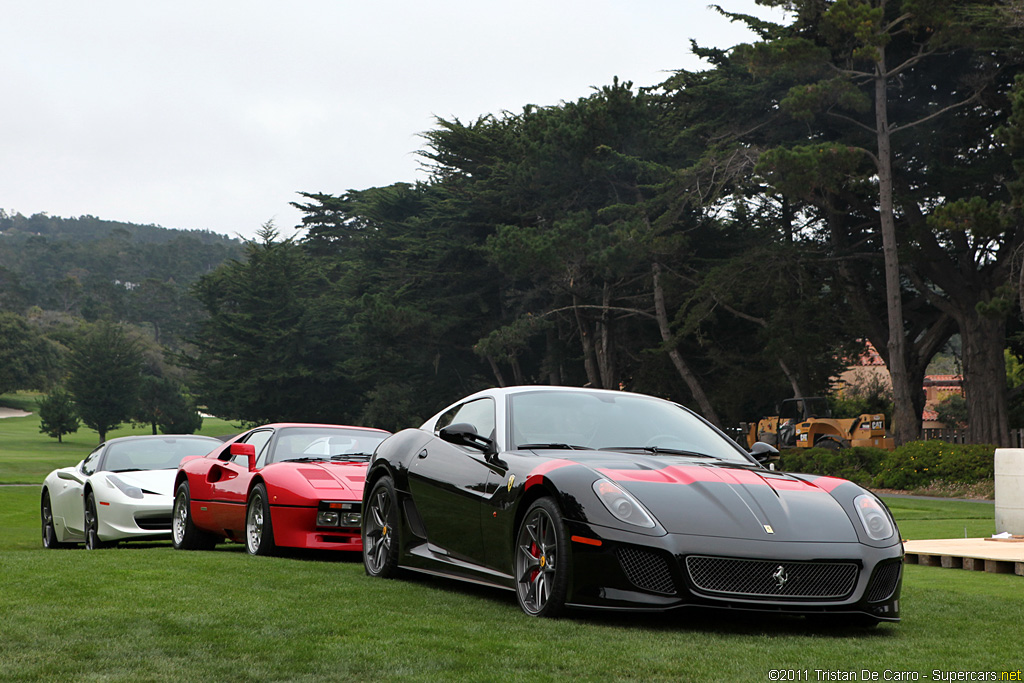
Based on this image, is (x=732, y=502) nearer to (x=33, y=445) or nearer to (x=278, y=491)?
(x=278, y=491)

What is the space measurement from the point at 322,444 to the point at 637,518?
6239 millimetres

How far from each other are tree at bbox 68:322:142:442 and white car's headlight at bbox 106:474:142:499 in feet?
250

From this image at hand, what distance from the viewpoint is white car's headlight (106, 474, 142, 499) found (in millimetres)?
13484

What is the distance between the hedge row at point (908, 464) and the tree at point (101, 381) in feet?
213

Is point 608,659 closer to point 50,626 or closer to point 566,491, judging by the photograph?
point 566,491

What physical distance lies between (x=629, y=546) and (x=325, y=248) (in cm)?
8668

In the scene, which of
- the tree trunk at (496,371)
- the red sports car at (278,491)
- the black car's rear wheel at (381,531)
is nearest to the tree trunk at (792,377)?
the tree trunk at (496,371)

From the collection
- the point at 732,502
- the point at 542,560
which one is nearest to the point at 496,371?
the point at 542,560

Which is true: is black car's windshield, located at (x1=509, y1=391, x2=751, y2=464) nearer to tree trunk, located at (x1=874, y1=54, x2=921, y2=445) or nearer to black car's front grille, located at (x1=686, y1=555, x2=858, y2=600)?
black car's front grille, located at (x1=686, y1=555, x2=858, y2=600)

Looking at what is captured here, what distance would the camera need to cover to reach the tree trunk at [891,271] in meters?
34.8

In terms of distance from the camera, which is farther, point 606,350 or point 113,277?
point 113,277

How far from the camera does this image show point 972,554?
9.91m

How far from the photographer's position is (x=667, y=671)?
4.91 metres

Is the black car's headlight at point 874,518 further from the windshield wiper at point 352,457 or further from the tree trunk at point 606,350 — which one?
the tree trunk at point 606,350
